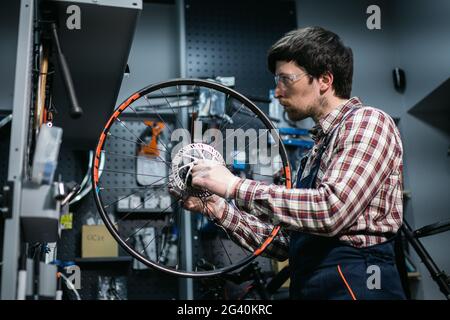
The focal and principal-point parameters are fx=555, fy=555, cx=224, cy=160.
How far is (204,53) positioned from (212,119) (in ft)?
2.25

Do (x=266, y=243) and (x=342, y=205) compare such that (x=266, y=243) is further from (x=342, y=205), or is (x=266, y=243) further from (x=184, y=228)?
(x=184, y=228)

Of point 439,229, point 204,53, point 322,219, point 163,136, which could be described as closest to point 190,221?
point 163,136

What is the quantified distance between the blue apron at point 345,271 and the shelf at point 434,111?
2830 mm

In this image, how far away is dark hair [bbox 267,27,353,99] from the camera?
188 centimetres

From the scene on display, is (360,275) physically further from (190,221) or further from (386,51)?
(386,51)

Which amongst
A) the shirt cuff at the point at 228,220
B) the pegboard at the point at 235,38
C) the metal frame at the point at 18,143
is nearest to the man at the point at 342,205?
the shirt cuff at the point at 228,220

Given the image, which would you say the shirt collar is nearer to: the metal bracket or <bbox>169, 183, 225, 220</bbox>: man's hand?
<bbox>169, 183, 225, 220</bbox>: man's hand

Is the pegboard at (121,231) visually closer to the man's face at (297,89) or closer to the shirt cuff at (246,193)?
the man's face at (297,89)

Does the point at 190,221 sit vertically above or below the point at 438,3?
below

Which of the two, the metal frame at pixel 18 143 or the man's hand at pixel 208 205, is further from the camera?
the man's hand at pixel 208 205

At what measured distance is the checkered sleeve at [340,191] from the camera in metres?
1.48

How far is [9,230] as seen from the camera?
4.15 feet

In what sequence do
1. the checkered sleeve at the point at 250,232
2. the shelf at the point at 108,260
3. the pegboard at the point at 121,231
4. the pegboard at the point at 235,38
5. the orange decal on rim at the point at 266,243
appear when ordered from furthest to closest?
the pegboard at the point at 235,38 < the pegboard at the point at 121,231 < the shelf at the point at 108,260 < the checkered sleeve at the point at 250,232 < the orange decal on rim at the point at 266,243
